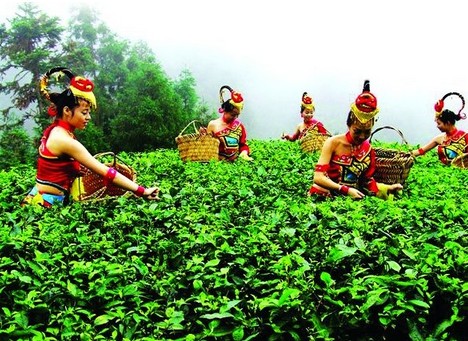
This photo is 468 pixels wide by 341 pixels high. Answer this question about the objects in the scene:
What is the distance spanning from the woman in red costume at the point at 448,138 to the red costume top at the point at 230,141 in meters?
2.74

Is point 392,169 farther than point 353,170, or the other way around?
point 392,169

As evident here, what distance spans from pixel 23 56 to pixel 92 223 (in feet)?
91.5

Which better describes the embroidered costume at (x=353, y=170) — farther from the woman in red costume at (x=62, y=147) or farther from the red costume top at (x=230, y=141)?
the red costume top at (x=230, y=141)

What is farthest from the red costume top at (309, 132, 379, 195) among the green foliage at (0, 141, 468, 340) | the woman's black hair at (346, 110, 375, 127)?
the green foliage at (0, 141, 468, 340)

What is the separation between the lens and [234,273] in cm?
292

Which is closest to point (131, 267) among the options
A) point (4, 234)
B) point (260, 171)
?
point (4, 234)

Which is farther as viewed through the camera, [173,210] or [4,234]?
[173,210]

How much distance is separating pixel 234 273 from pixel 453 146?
701 cm

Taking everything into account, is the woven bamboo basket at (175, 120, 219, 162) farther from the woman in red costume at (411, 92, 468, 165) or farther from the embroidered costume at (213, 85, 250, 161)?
the woman in red costume at (411, 92, 468, 165)

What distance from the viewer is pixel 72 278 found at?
280 cm

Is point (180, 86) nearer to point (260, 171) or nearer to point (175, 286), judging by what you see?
point (260, 171)

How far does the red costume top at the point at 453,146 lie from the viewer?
8961mm

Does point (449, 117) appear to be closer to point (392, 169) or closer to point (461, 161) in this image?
point (461, 161)

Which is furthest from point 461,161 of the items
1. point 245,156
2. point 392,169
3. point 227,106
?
point 227,106
